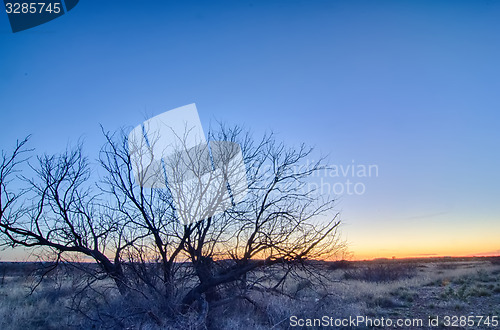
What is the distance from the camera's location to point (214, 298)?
8102 millimetres

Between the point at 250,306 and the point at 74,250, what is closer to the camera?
the point at 250,306

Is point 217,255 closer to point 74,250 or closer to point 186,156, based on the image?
point 186,156

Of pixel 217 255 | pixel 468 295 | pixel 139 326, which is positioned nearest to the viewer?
pixel 139 326

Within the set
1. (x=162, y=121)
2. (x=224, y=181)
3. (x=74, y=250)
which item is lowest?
(x=74, y=250)

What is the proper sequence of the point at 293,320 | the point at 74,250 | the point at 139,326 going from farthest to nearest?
the point at 74,250 → the point at 293,320 → the point at 139,326

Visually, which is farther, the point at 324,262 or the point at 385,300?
the point at 385,300

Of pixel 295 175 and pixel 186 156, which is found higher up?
pixel 186 156

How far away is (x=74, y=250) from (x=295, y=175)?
635 centimetres

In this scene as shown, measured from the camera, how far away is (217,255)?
8.38 m

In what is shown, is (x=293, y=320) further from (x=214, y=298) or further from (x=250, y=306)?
(x=214, y=298)

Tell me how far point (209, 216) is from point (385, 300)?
7.82 meters

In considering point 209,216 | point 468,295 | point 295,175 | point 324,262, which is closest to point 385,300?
point 468,295

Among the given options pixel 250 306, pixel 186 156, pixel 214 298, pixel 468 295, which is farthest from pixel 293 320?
pixel 468 295

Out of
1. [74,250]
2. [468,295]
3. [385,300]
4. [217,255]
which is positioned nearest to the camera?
[217,255]
